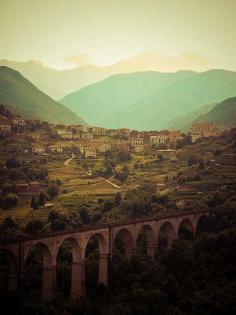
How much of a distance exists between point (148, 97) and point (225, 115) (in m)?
75.9

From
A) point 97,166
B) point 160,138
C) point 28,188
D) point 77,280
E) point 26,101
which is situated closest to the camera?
point 77,280

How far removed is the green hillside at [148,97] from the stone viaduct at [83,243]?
3740 inches

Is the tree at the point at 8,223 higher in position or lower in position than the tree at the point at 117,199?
lower

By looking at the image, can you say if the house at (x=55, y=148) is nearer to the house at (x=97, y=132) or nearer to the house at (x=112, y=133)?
the house at (x=97, y=132)

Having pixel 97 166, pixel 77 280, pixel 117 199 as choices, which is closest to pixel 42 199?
pixel 117 199

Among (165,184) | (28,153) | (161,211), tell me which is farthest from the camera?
(28,153)

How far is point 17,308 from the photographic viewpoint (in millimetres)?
28984

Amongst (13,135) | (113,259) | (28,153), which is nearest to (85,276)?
(113,259)

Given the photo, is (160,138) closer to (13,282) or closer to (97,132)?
(97,132)

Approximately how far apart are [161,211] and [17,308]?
2282cm

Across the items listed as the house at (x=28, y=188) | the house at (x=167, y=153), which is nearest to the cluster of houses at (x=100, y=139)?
the house at (x=167, y=153)

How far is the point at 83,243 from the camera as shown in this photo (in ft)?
112

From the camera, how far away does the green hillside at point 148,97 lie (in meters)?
155

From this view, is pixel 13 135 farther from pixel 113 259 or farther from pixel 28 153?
pixel 113 259
